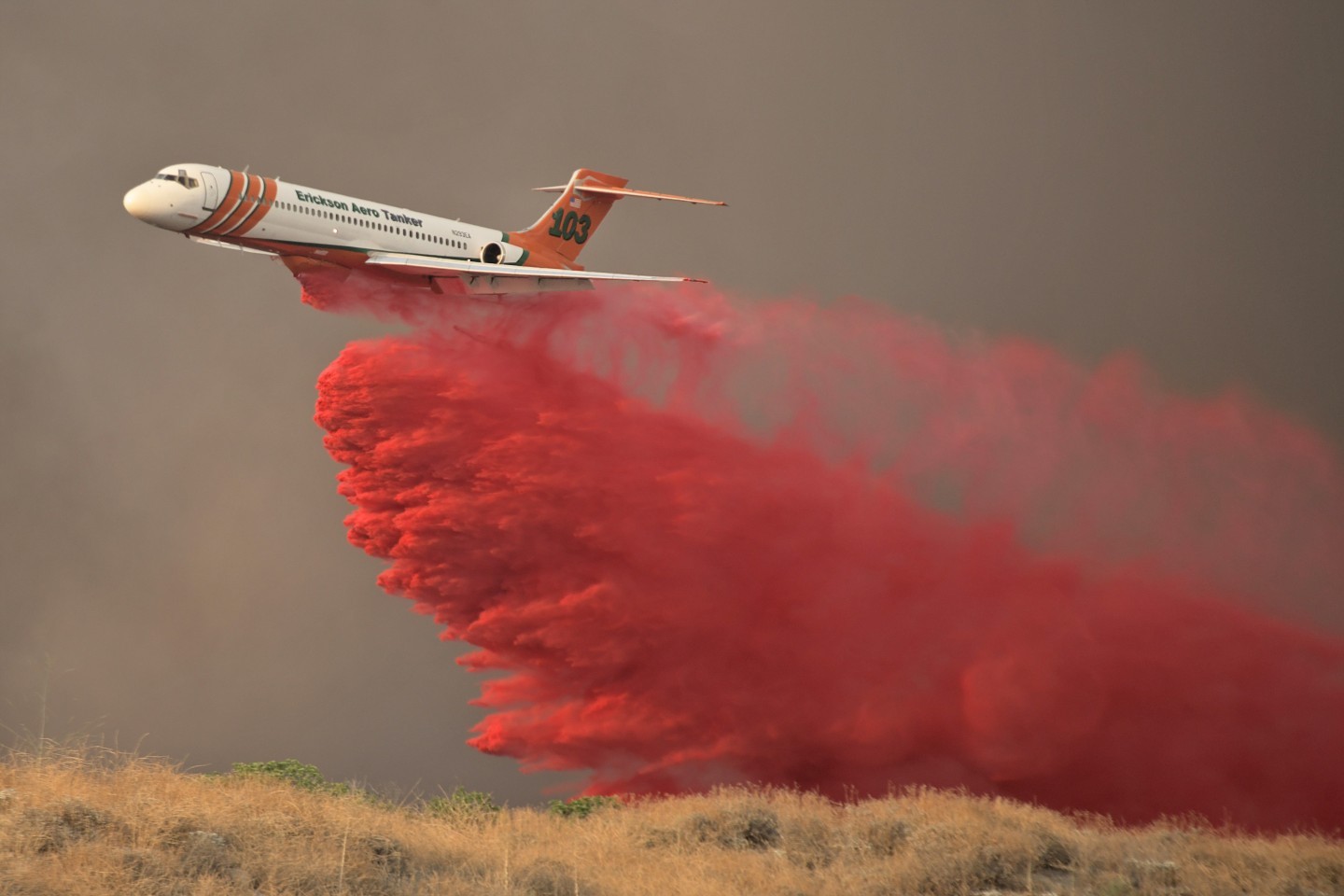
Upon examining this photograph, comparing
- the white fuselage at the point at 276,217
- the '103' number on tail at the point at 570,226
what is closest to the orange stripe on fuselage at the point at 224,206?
the white fuselage at the point at 276,217

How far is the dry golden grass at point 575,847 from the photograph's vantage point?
1645cm

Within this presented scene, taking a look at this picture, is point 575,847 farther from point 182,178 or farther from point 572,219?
point 572,219

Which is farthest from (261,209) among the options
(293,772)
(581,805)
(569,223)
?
(581,805)

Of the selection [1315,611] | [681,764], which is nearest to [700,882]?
[681,764]

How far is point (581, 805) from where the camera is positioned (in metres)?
27.4

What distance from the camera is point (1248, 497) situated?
128 feet

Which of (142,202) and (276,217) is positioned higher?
(276,217)

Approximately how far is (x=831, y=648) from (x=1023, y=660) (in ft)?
14.4

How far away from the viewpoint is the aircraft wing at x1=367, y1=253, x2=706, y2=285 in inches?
1243

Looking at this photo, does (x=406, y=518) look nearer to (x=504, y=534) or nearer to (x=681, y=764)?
(x=504, y=534)

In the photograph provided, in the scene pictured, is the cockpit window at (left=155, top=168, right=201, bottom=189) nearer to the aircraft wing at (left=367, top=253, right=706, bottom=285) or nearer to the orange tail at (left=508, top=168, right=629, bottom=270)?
the aircraft wing at (left=367, top=253, right=706, bottom=285)

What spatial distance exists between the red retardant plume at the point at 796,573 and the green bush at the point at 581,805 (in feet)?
8.91

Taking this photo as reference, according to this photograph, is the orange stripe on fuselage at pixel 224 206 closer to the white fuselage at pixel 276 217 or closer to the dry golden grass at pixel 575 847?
the white fuselage at pixel 276 217

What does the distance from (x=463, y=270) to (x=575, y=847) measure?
1447cm
